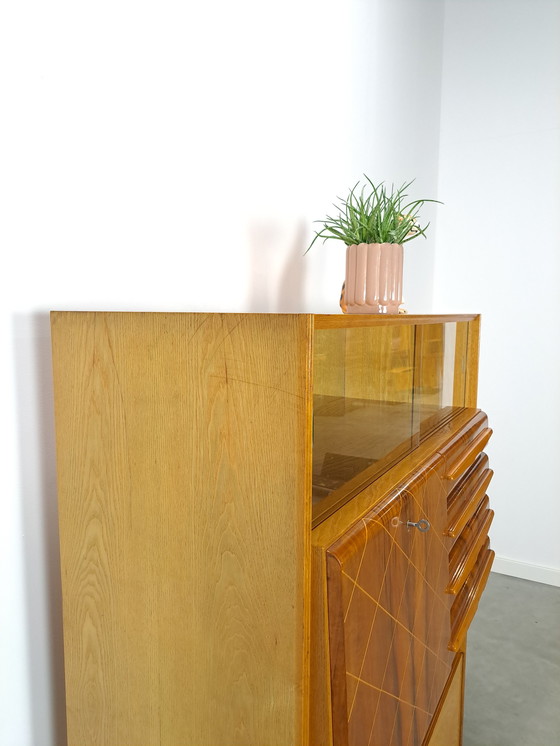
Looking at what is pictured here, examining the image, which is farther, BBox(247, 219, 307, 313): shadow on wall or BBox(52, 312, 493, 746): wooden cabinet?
BBox(247, 219, 307, 313): shadow on wall

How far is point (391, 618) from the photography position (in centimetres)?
99

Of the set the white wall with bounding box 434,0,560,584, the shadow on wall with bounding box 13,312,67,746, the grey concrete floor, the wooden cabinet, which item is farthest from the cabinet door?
the white wall with bounding box 434,0,560,584

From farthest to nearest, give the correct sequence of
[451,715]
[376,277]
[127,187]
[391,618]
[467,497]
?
[451,715] < [467,497] < [376,277] < [127,187] < [391,618]

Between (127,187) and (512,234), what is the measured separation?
98.5 inches

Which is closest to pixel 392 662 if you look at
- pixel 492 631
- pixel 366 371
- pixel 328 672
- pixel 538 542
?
pixel 328 672

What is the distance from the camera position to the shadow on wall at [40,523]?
1.06m

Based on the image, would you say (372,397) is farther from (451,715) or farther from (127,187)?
(451,715)

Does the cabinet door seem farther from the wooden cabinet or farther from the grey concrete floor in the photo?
the grey concrete floor

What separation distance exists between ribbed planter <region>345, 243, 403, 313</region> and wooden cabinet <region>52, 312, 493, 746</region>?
8.6 inches

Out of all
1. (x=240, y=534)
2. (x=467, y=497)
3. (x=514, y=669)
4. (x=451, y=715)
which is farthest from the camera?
(x=514, y=669)

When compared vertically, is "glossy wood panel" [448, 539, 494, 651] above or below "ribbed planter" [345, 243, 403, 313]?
below

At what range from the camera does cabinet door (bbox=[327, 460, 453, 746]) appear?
0.81m

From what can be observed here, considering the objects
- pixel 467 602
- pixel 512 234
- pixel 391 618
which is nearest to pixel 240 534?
pixel 391 618

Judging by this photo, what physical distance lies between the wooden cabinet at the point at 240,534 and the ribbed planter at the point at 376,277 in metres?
0.22
